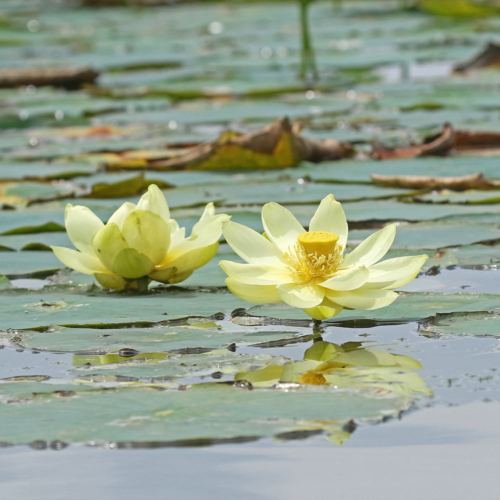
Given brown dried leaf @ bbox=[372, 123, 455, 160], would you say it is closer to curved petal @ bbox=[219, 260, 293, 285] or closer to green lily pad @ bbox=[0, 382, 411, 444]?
curved petal @ bbox=[219, 260, 293, 285]

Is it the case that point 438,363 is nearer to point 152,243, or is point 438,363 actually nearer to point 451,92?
point 152,243

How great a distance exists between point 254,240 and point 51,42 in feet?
29.1

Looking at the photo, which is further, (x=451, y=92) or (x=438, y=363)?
(x=451, y=92)

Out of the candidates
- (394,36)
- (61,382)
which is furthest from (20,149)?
(394,36)

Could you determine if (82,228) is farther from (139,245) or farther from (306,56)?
(306,56)

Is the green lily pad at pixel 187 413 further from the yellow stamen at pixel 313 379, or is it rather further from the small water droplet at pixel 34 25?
the small water droplet at pixel 34 25

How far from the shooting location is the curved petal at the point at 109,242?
2098 millimetres

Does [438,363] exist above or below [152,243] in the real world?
below

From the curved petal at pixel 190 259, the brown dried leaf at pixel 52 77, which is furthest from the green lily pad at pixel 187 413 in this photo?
the brown dried leaf at pixel 52 77

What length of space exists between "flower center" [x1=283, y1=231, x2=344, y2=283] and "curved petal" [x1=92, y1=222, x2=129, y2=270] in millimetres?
428

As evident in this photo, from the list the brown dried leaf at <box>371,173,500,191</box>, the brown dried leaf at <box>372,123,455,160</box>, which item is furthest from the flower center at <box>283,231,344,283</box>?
the brown dried leaf at <box>372,123,455,160</box>

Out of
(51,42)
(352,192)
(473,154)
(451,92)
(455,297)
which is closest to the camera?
(455,297)

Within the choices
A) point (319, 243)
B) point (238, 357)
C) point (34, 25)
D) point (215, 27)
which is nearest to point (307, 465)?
point (238, 357)

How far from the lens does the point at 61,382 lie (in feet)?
5.24
